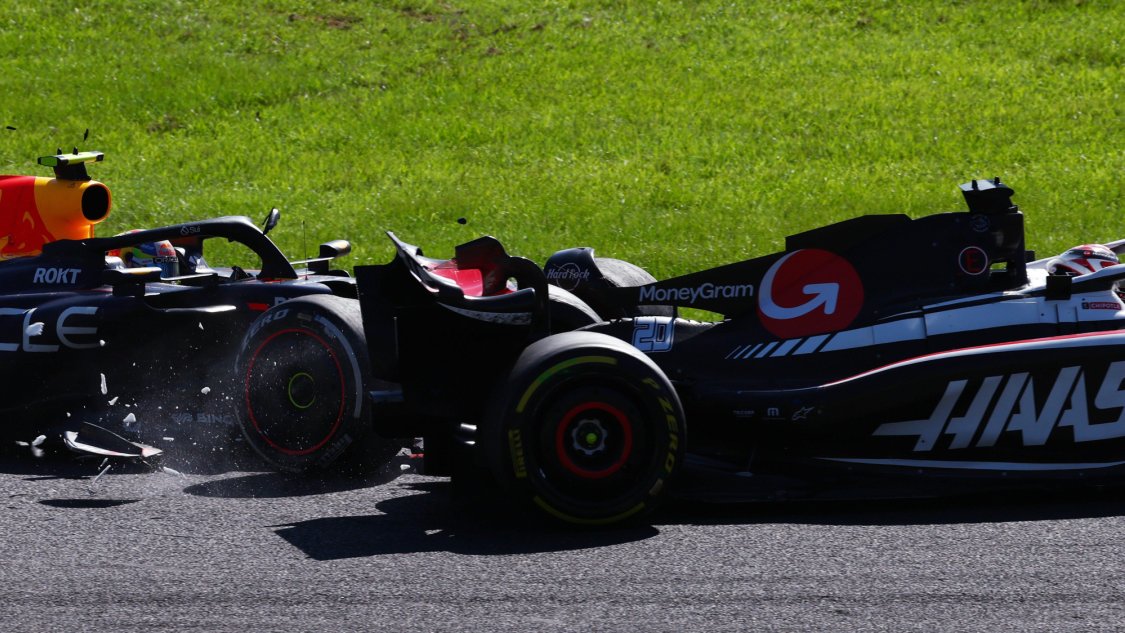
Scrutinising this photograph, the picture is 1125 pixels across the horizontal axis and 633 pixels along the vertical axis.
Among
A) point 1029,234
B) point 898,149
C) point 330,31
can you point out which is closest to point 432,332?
point 1029,234

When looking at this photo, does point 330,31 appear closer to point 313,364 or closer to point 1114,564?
point 313,364

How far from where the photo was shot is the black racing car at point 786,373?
5.38 metres

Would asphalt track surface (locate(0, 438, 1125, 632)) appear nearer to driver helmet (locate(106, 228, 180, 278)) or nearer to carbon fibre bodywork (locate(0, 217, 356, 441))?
carbon fibre bodywork (locate(0, 217, 356, 441))

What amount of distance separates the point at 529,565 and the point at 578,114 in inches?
565

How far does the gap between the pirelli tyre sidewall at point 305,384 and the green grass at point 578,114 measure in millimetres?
6936

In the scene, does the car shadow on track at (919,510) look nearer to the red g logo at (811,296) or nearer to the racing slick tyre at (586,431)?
the racing slick tyre at (586,431)

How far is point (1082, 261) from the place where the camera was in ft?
20.5

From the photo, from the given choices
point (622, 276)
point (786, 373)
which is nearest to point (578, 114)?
point (622, 276)

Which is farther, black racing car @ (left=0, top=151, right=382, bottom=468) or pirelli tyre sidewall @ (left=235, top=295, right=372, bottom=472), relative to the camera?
black racing car @ (left=0, top=151, right=382, bottom=468)

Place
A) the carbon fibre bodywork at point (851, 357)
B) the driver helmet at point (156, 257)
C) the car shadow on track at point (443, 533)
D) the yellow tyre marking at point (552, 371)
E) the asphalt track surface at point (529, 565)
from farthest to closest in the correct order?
the driver helmet at point (156, 257) < the carbon fibre bodywork at point (851, 357) < the yellow tyre marking at point (552, 371) < the car shadow on track at point (443, 533) < the asphalt track surface at point (529, 565)

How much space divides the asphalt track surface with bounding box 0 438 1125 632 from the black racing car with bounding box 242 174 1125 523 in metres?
0.19

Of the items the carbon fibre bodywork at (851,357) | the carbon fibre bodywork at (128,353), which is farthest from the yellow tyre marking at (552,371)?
the carbon fibre bodywork at (128,353)

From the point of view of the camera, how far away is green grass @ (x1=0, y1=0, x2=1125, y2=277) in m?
15.0

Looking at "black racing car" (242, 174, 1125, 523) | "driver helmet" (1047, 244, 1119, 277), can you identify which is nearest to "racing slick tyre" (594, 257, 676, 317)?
"black racing car" (242, 174, 1125, 523)
